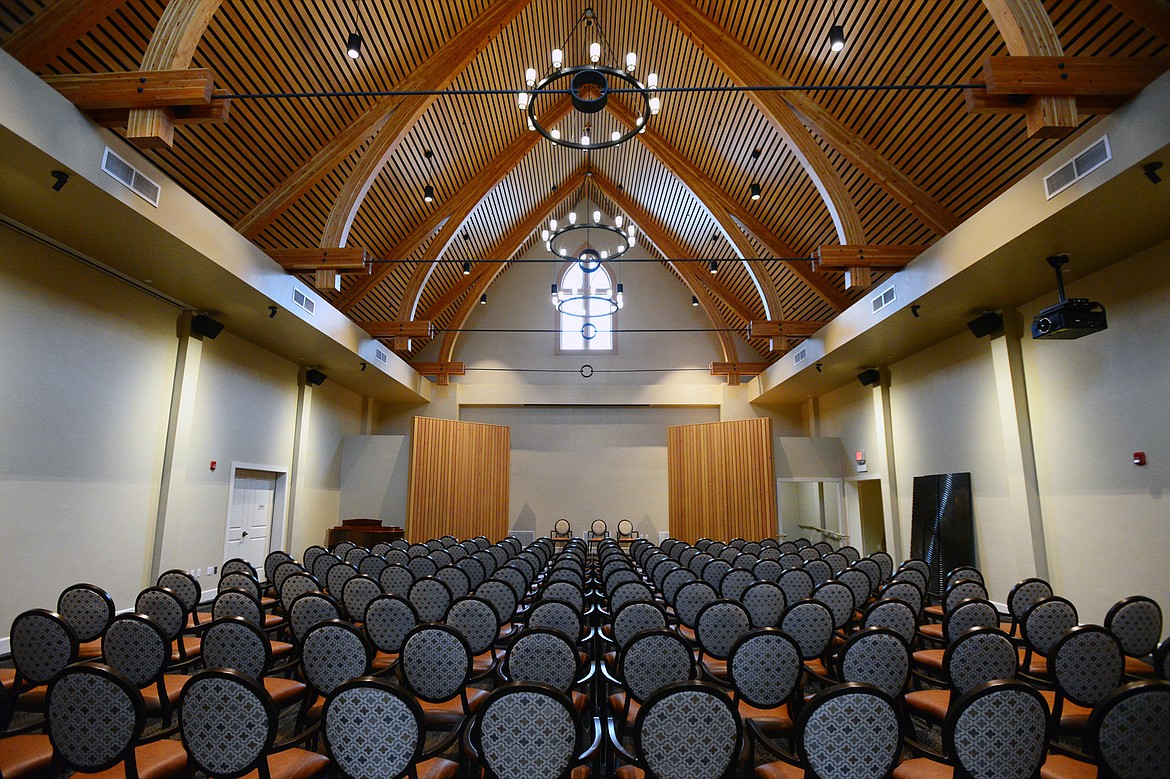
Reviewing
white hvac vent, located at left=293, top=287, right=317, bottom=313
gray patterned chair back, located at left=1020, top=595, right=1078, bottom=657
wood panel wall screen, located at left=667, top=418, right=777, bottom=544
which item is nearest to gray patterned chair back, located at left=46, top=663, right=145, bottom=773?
gray patterned chair back, located at left=1020, top=595, right=1078, bottom=657

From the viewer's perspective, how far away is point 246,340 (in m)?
10.7

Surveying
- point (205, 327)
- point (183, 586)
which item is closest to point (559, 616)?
point (183, 586)

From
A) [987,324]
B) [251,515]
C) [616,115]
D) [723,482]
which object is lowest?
[251,515]

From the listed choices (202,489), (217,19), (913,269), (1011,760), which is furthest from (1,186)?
(913,269)

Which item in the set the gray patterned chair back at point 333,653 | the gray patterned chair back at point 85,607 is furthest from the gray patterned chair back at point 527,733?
the gray patterned chair back at point 85,607

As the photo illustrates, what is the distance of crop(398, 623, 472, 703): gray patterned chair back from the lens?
11.6ft

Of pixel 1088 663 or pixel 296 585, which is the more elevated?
pixel 296 585

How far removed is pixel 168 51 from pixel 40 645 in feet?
15.5

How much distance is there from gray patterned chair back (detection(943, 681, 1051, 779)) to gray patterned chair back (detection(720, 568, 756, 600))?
3727 mm

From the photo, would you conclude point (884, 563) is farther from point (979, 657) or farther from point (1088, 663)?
point (979, 657)

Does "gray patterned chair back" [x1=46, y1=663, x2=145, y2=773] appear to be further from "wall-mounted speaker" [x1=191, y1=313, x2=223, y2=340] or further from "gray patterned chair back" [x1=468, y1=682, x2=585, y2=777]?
"wall-mounted speaker" [x1=191, y1=313, x2=223, y2=340]

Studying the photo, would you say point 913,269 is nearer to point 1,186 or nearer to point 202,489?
point 1,186

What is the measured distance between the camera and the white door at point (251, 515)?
1044cm

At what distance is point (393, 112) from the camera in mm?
8875
